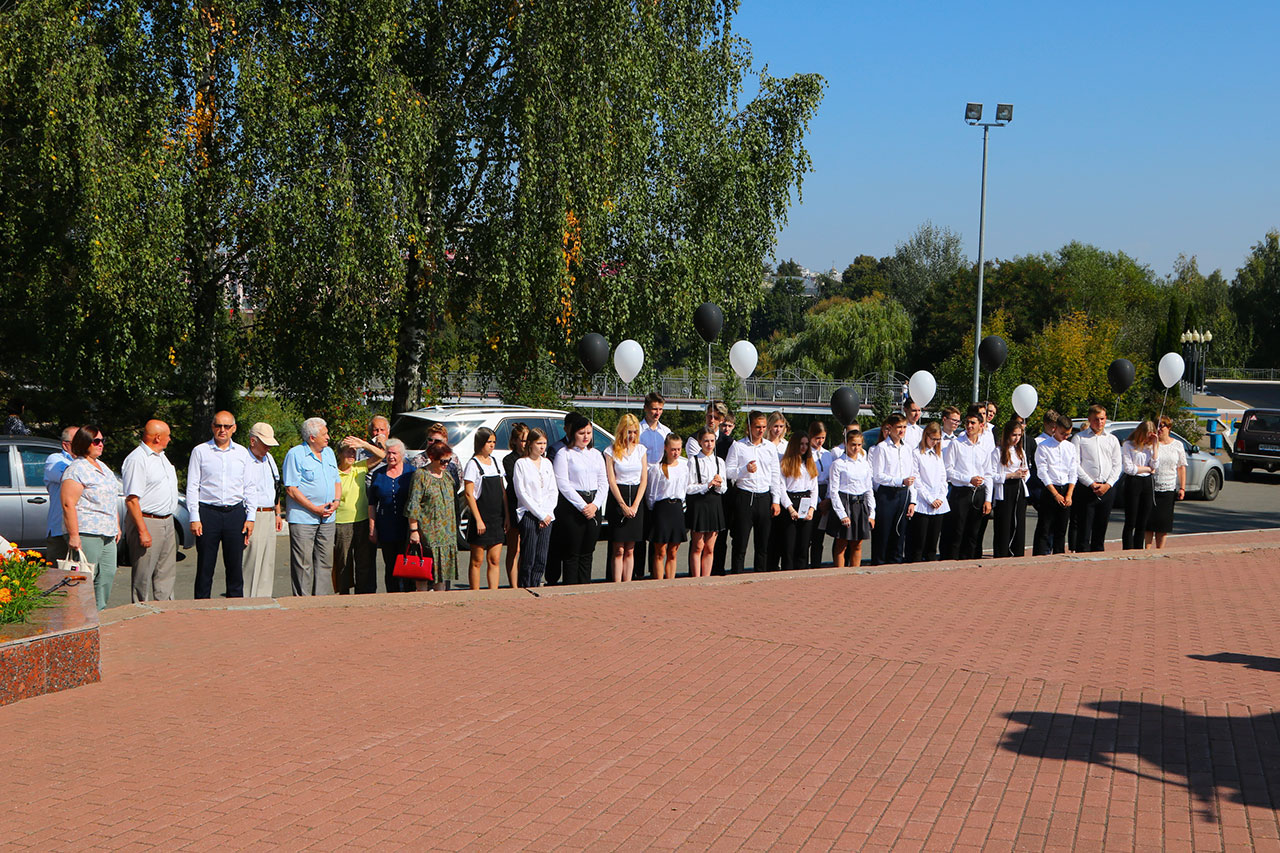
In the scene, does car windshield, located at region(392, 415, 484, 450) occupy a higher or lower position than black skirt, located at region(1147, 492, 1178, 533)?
higher

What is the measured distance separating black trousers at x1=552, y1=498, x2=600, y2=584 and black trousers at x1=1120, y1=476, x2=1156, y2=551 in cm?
648

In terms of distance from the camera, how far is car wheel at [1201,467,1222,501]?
22891mm

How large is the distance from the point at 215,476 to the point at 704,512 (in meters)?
4.41

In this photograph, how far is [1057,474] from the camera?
41.6ft

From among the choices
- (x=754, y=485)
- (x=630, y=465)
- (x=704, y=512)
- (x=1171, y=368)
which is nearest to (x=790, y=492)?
(x=754, y=485)

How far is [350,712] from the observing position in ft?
20.2

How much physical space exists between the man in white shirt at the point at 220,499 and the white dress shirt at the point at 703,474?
3.98 metres

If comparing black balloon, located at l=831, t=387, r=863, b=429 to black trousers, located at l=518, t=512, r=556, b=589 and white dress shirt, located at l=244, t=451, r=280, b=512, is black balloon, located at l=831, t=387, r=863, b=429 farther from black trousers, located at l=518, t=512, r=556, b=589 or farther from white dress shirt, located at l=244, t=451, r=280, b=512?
white dress shirt, located at l=244, t=451, r=280, b=512

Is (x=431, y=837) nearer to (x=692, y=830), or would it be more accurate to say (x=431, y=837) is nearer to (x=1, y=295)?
(x=692, y=830)

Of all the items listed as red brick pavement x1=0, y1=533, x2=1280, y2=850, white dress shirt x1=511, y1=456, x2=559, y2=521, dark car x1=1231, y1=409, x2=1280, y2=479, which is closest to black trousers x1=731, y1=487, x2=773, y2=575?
red brick pavement x1=0, y1=533, x2=1280, y2=850

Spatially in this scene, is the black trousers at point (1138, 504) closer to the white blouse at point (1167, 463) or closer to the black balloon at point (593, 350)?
the white blouse at point (1167, 463)

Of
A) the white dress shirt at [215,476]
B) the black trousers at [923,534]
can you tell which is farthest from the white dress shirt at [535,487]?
the black trousers at [923,534]

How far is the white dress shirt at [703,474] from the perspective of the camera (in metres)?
11.0

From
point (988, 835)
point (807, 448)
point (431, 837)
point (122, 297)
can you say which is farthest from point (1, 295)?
point (988, 835)
